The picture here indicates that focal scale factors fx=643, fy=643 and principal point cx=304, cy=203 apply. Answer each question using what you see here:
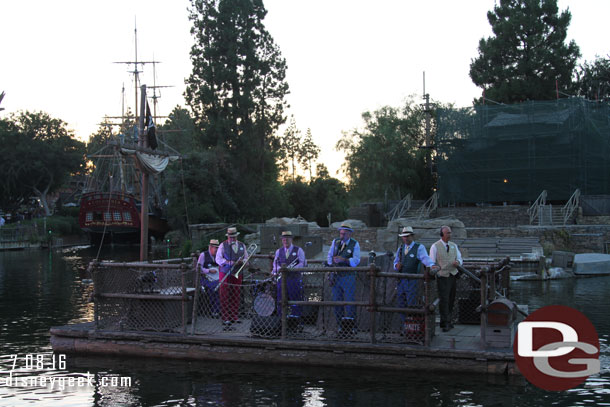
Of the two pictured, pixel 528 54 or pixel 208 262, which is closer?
pixel 208 262

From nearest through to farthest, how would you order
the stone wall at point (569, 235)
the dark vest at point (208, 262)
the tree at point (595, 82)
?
the dark vest at point (208, 262) → the stone wall at point (569, 235) → the tree at point (595, 82)

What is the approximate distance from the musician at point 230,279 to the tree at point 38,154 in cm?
5522

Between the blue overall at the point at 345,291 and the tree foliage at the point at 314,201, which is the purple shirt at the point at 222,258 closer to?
the blue overall at the point at 345,291

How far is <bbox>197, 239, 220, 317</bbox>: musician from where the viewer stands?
1138 centimetres

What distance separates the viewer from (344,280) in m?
10.1

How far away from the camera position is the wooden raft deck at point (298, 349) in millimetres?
9516

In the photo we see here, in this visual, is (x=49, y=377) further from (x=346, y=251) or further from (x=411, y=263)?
(x=411, y=263)

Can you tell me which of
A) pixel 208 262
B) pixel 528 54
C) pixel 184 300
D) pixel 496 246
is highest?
pixel 528 54

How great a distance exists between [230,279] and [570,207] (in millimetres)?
29169

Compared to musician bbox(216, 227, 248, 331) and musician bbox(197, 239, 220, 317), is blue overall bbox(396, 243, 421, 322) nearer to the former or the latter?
musician bbox(216, 227, 248, 331)

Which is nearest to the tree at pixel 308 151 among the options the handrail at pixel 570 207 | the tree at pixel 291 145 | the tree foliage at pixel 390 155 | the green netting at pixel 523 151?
the tree at pixel 291 145

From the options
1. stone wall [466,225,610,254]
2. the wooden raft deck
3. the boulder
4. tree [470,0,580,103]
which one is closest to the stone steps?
the boulder

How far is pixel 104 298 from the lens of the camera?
11.5m

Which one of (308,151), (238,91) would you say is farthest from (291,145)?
(238,91)
